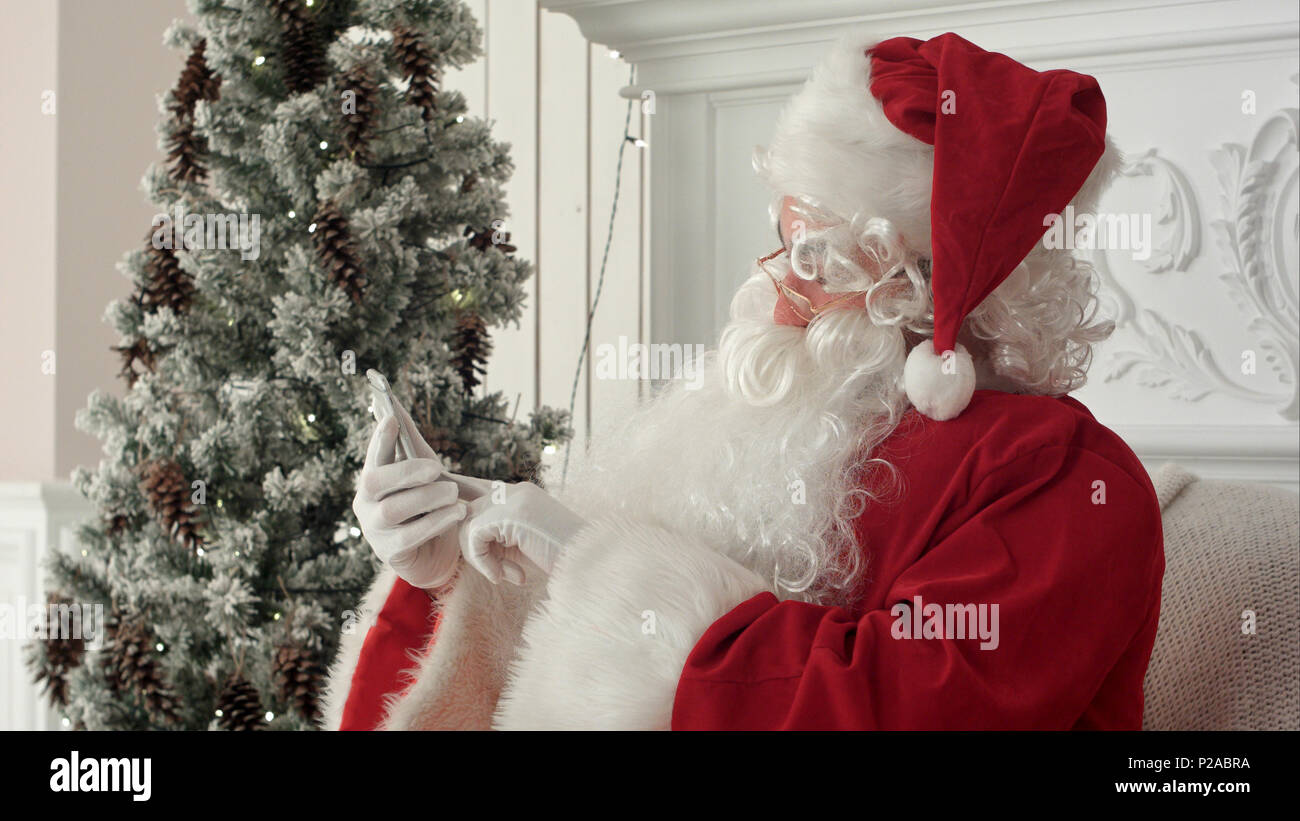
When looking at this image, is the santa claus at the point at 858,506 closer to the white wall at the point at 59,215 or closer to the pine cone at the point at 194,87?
the pine cone at the point at 194,87

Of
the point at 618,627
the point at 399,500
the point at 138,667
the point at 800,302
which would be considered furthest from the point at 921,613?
the point at 138,667

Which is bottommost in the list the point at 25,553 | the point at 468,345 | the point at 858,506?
the point at 25,553

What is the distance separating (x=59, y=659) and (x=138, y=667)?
175 millimetres

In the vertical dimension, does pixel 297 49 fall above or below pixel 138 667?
above

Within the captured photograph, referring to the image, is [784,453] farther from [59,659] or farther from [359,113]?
[59,659]

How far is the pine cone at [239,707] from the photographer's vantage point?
1.74 meters

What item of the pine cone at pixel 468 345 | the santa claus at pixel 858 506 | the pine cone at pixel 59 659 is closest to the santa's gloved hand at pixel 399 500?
the santa claus at pixel 858 506

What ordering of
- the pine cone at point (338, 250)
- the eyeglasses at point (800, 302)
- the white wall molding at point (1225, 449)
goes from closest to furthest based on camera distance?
the eyeglasses at point (800, 302), the pine cone at point (338, 250), the white wall molding at point (1225, 449)

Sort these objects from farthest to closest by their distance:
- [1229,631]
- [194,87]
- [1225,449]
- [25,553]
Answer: [25,553]
[1225,449]
[194,87]
[1229,631]

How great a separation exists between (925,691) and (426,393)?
1063 mm

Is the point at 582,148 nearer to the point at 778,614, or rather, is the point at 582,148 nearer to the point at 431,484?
the point at 431,484

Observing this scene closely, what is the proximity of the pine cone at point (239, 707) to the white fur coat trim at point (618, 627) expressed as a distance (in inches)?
30.8

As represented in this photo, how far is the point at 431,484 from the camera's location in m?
1.19

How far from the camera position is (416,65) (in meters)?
1.81
